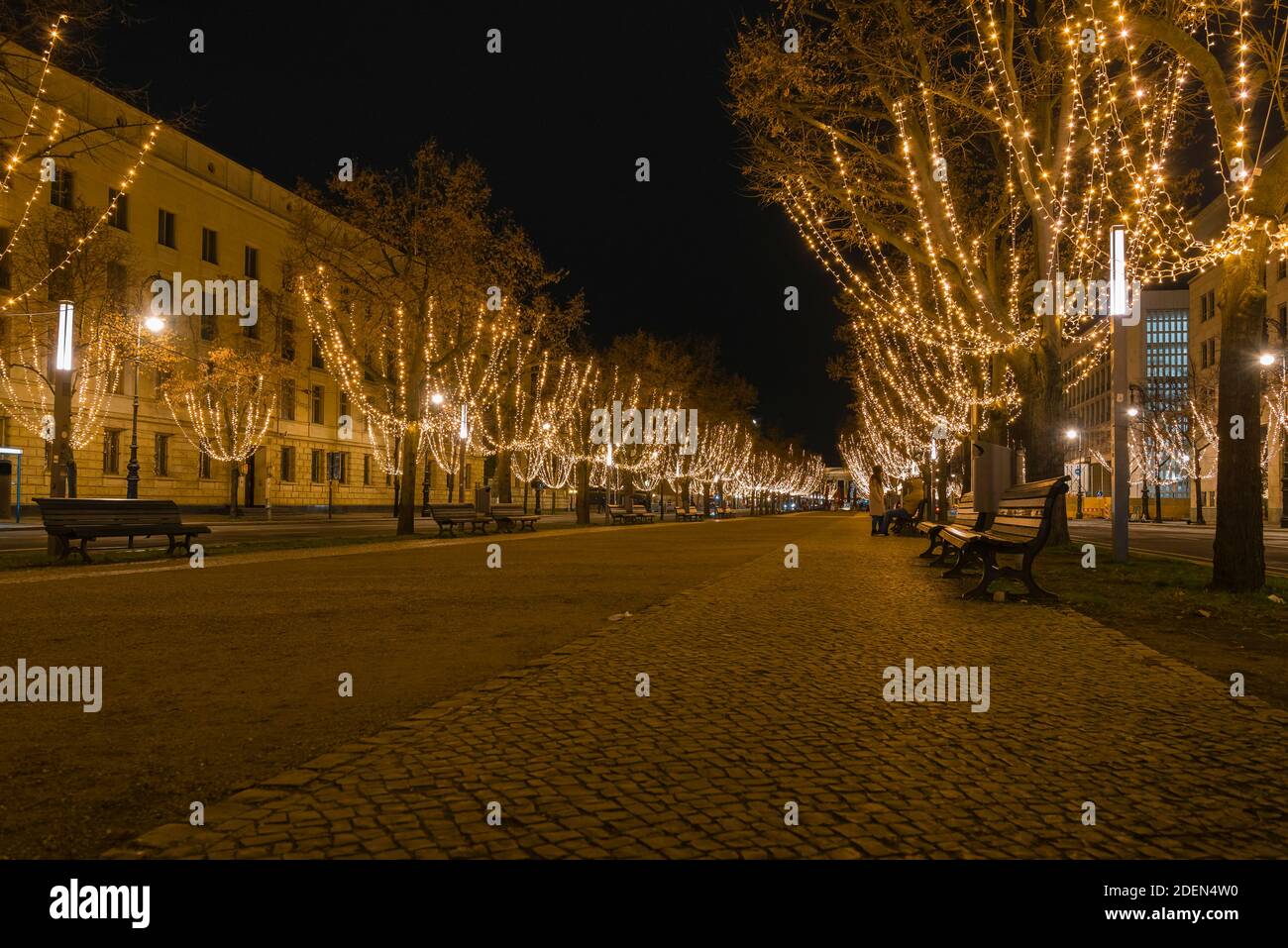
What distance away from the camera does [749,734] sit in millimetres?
4879

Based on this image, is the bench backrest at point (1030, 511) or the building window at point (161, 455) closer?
the bench backrest at point (1030, 511)

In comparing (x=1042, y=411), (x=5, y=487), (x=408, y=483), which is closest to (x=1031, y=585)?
(x=1042, y=411)

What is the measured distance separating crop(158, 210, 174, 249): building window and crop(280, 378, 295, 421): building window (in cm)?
905

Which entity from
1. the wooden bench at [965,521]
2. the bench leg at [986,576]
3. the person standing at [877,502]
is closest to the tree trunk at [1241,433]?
the bench leg at [986,576]

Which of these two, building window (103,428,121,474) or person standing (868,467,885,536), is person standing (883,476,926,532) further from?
building window (103,428,121,474)

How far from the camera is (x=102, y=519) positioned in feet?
54.1

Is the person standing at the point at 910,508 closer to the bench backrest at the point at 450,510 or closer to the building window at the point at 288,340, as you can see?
the bench backrest at the point at 450,510

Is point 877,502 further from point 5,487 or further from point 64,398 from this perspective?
point 5,487

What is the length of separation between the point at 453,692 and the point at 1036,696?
3.45 meters

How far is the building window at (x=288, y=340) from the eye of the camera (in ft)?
169

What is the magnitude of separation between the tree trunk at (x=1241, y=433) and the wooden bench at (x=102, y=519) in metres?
15.9

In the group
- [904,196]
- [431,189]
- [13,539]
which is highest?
[431,189]
